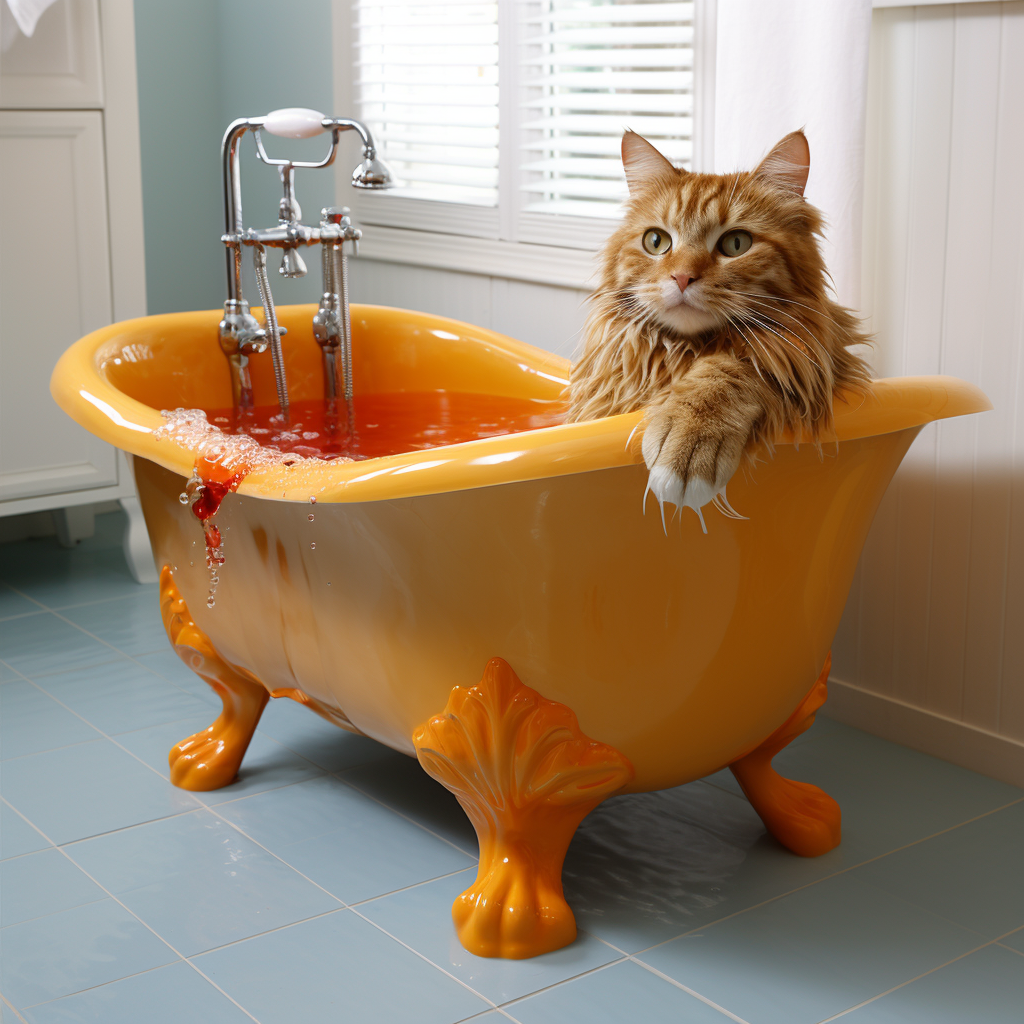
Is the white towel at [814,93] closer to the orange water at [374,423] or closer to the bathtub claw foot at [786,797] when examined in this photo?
the orange water at [374,423]

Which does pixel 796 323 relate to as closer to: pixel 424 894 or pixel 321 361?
pixel 424 894

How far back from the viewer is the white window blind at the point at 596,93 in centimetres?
232

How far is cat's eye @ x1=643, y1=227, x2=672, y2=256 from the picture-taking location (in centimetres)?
138

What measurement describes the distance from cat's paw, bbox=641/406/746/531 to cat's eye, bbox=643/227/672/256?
26 centimetres

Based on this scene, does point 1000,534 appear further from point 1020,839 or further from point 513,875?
point 513,875

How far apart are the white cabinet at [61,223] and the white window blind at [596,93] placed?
951mm

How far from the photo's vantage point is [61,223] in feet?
8.91

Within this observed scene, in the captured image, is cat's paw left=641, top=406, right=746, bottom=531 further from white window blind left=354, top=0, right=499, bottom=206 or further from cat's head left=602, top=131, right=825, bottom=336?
white window blind left=354, top=0, right=499, bottom=206

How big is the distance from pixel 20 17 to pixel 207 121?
116 cm

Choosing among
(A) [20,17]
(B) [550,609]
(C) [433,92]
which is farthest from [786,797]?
(A) [20,17]

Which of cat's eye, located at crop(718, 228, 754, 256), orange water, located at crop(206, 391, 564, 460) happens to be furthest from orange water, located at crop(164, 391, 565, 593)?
cat's eye, located at crop(718, 228, 754, 256)

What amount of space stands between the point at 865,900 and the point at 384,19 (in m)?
2.43

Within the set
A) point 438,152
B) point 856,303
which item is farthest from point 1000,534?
point 438,152

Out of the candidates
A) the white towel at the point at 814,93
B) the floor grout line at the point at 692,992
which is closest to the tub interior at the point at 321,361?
the white towel at the point at 814,93
